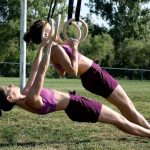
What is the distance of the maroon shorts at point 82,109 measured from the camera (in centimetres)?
565

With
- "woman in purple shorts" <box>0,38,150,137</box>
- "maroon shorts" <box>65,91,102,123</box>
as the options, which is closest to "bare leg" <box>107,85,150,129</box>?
"woman in purple shorts" <box>0,38,150,137</box>

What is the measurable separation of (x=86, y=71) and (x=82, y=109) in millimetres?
631

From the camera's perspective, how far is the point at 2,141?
26.3 ft

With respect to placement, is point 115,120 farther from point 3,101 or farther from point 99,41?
point 99,41

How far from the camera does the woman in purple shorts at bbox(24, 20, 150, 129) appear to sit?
5754 mm

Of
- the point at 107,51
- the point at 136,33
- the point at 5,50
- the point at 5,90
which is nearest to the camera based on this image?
the point at 5,90

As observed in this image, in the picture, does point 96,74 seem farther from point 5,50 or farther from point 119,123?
point 5,50

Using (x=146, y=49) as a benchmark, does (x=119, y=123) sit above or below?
above

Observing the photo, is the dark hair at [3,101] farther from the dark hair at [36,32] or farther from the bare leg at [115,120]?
the bare leg at [115,120]

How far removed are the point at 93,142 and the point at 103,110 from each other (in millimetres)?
2150

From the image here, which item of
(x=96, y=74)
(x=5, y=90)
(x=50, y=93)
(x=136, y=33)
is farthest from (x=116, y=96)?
(x=136, y=33)

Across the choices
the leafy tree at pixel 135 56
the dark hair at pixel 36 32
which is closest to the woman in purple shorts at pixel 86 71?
the dark hair at pixel 36 32

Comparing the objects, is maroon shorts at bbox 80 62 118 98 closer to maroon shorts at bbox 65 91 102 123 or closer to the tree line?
maroon shorts at bbox 65 91 102 123

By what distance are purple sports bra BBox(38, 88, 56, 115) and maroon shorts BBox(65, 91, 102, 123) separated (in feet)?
0.64
